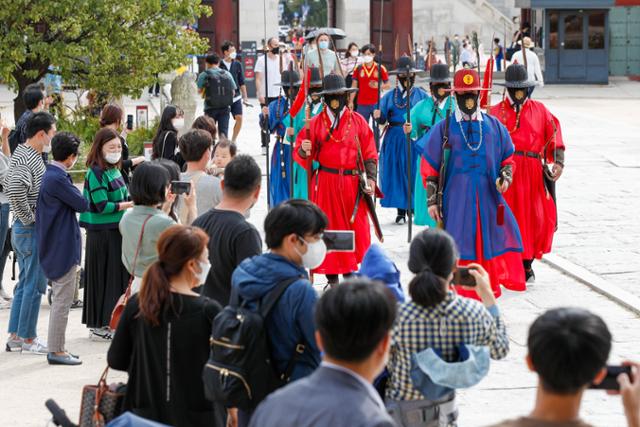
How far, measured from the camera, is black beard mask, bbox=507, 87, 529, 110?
10.7m

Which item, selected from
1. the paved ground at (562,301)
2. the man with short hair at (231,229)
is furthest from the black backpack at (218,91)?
the man with short hair at (231,229)

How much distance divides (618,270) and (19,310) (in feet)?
17.5

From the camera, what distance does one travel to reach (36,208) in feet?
27.5

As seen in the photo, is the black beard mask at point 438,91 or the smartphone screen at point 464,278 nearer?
the smartphone screen at point 464,278

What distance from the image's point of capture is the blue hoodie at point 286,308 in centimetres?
486

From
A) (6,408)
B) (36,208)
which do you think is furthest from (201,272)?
(36,208)

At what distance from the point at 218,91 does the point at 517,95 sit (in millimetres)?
8219

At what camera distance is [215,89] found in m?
18.2

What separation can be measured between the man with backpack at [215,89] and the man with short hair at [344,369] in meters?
14.5

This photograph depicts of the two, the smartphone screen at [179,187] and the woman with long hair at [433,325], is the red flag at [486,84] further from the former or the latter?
the woman with long hair at [433,325]

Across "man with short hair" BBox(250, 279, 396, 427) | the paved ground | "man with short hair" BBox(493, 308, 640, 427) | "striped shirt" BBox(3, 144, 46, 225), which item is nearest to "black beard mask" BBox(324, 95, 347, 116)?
the paved ground

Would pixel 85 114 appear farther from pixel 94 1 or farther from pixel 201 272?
pixel 201 272

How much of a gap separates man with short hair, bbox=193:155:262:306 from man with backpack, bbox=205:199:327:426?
92 centimetres

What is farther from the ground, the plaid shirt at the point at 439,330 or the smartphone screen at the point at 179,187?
the smartphone screen at the point at 179,187
